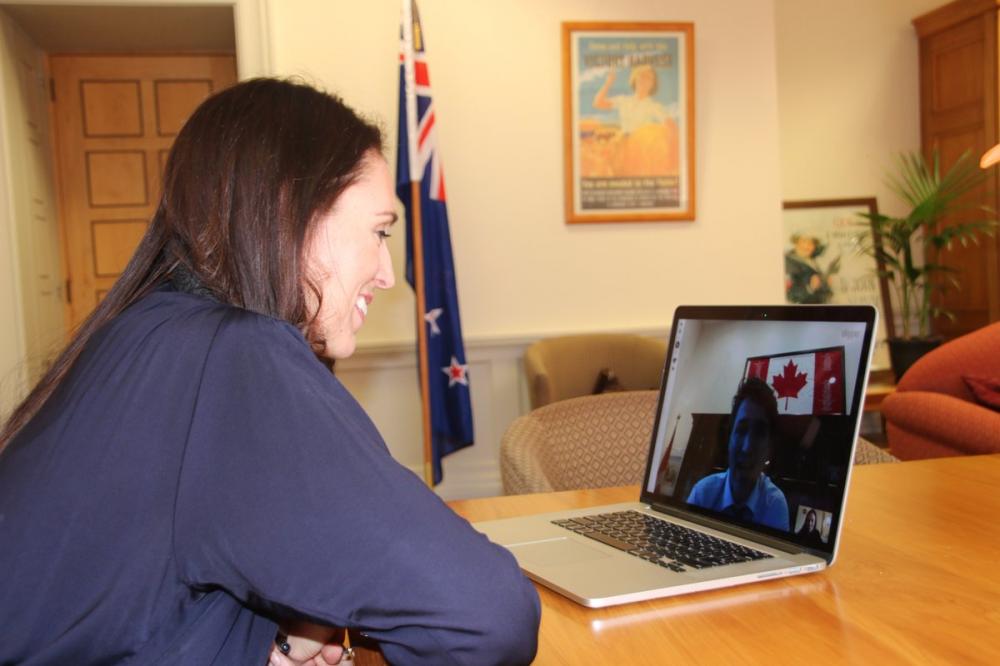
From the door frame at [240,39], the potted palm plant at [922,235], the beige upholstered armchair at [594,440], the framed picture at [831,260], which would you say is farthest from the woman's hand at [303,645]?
the framed picture at [831,260]

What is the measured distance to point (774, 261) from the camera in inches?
186

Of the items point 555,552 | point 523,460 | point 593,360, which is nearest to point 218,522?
point 555,552

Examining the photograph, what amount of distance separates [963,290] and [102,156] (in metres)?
5.35

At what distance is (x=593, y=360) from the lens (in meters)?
4.11

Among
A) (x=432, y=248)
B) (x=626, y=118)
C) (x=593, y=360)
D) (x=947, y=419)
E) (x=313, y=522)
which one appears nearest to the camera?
(x=313, y=522)

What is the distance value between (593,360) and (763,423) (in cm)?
291

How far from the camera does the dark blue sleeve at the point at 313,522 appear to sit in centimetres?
69

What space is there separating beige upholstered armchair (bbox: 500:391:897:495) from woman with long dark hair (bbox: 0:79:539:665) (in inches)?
42.8

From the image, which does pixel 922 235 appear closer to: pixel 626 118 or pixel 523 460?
pixel 626 118

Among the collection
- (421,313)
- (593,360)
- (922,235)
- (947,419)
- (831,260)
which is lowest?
(947,419)

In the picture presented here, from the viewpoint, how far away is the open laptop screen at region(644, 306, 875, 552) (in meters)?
1.11

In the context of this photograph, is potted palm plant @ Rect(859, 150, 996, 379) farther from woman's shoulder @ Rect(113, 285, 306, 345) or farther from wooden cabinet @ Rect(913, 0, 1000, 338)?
woman's shoulder @ Rect(113, 285, 306, 345)

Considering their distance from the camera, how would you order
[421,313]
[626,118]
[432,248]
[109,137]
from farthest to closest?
[109,137] < [626,118] < [432,248] < [421,313]

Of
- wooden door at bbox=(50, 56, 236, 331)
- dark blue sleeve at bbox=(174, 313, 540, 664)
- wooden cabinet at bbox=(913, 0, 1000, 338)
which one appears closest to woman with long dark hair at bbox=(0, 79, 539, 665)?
dark blue sleeve at bbox=(174, 313, 540, 664)
